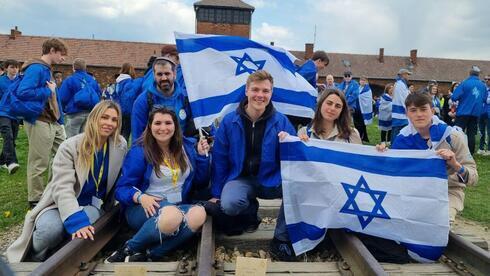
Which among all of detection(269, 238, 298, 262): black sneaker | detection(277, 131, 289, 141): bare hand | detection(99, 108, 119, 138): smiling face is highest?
detection(99, 108, 119, 138): smiling face

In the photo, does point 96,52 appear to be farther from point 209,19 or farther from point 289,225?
point 289,225

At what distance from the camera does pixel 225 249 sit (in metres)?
4.36

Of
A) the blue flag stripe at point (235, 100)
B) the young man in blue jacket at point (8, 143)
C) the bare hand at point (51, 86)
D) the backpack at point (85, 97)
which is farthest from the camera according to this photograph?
the young man in blue jacket at point (8, 143)

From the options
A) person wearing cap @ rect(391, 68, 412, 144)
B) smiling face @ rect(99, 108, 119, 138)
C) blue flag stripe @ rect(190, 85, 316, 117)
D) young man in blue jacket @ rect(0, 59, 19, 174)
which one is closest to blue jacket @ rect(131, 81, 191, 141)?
blue flag stripe @ rect(190, 85, 316, 117)

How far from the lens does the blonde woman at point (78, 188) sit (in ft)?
12.5

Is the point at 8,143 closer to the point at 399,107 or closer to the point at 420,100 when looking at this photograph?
the point at 420,100

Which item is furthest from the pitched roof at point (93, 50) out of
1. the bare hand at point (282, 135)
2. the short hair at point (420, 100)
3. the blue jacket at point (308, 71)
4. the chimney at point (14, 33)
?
the short hair at point (420, 100)

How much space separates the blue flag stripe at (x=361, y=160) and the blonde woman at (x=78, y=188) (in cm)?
178

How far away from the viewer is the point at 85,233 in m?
3.72

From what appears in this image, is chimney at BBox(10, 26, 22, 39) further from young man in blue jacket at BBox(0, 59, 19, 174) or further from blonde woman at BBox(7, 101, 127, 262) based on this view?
blonde woman at BBox(7, 101, 127, 262)

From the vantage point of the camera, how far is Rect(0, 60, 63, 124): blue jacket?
5.68 metres

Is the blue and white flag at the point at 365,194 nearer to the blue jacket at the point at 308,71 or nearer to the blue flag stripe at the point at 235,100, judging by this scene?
the blue flag stripe at the point at 235,100

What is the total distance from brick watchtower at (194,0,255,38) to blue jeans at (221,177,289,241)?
152 ft

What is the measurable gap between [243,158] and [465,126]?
9.64 meters
